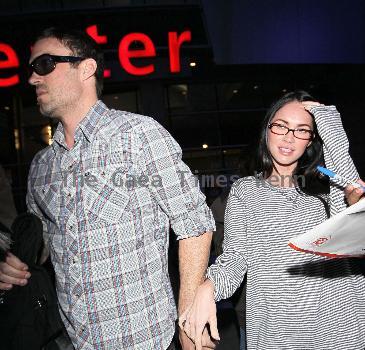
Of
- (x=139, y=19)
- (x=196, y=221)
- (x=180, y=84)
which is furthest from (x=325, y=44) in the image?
(x=196, y=221)

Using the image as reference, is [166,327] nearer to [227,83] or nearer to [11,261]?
[11,261]

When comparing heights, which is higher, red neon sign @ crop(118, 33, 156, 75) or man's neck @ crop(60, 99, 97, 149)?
red neon sign @ crop(118, 33, 156, 75)

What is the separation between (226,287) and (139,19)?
10.5 m

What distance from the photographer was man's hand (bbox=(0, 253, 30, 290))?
1.80 metres

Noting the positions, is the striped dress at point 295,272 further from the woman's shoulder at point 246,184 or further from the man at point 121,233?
the man at point 121,233

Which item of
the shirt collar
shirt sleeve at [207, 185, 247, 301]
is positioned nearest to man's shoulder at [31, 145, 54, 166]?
the shirt collar

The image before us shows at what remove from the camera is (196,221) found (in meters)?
1.66

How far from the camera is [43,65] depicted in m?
2.00

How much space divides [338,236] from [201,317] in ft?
1.97

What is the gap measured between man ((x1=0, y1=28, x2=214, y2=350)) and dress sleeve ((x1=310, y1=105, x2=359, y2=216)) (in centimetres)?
66

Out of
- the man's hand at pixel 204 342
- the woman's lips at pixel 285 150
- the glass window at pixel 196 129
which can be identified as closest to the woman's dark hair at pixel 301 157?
the woman's lips at pixel 285 150

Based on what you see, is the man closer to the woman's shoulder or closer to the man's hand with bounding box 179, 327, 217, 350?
the man's hand with bounding box 179, 327, 217, 350

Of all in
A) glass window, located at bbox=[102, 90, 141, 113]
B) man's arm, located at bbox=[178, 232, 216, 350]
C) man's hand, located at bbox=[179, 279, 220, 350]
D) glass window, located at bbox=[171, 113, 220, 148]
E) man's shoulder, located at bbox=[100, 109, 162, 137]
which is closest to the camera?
man's hand, located at bbox=[179, 279, 220, 350]

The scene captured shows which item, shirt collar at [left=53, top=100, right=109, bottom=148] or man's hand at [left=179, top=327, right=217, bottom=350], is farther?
shirt collar at [left=53, top=100, right=109, bottom=148]
